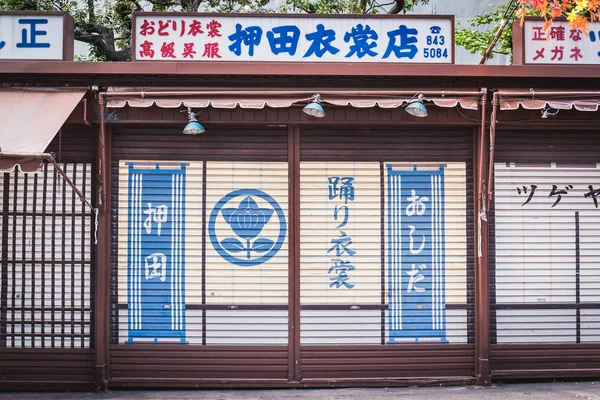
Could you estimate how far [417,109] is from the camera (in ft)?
23.0

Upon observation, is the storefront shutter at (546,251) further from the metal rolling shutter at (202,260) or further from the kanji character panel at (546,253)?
the metal rolling shutter at (202,260)

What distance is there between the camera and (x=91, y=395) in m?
7.30

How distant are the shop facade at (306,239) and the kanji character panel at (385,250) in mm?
28

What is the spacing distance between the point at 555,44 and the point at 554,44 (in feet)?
0.05

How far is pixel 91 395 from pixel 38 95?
404 cm

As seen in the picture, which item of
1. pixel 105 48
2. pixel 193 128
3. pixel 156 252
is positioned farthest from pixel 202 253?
pixel 105 48

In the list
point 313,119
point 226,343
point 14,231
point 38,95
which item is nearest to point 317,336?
point 226,343

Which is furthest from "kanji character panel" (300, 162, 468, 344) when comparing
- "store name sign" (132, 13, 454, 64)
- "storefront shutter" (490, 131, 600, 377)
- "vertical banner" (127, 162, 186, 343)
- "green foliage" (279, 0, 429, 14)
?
"green foliage" (279, 0, 429, 14)

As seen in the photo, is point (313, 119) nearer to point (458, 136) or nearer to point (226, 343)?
point (458, 136)

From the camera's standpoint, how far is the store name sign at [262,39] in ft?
24.8

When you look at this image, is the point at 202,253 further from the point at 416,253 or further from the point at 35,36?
the point at 35,36

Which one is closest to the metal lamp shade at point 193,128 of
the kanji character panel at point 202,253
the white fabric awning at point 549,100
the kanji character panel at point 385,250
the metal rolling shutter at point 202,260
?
the metal rolling shutter at point 202,260

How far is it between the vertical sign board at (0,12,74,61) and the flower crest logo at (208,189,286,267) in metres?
3.08

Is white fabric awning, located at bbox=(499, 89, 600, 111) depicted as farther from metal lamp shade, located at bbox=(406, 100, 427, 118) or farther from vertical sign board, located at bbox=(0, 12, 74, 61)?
vertical sign board, located at bbox=(0, 12, 74, 61)
